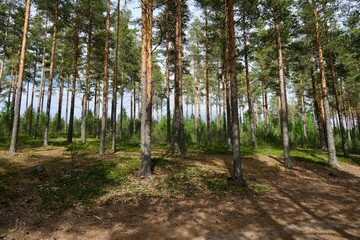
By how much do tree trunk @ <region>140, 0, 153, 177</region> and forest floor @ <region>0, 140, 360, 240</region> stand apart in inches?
34.5

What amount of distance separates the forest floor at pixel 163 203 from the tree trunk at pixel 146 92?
2.88 ft

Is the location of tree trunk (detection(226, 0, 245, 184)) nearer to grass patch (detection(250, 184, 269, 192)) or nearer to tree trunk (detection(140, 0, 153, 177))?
grass patch (detection(250, 184, 269, 192))

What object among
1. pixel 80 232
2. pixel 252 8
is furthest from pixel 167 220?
pixel 252 8

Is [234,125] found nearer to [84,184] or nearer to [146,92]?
[146,92]

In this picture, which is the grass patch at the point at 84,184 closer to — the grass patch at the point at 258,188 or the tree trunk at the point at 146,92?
the tree trunk at the point at 146,92

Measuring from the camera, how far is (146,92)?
10117mm

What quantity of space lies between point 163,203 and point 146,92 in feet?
16.2

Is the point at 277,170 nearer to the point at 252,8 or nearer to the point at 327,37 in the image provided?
the point at 252,8

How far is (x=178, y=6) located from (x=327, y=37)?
525 inches

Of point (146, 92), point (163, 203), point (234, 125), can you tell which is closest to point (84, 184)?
point (163, 203)

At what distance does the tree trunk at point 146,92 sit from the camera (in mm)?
9867

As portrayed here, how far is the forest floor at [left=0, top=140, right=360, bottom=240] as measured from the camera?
17.9 feet

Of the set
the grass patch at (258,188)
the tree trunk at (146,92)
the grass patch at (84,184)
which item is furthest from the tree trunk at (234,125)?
the grass patch at (84,184)

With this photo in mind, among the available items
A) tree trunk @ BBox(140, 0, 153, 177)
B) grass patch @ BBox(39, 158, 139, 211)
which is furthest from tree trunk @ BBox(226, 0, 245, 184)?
grass patch @ BBox(39, 158, 139, 211)
